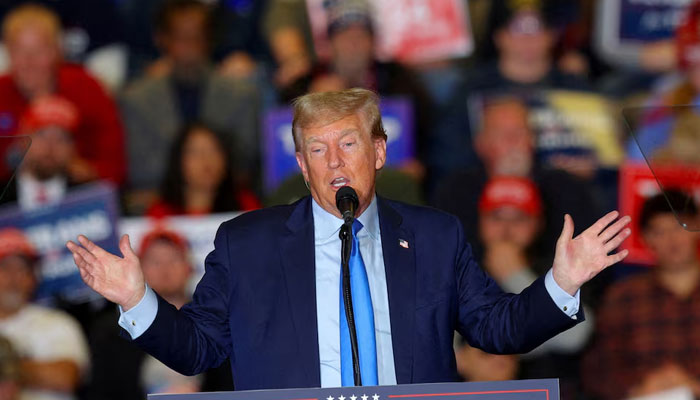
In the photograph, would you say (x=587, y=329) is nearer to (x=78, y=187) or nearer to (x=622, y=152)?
(x=622, y=152)

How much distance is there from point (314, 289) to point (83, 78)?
374cm

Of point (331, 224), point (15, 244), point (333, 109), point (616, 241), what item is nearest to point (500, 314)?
point (616, 241)

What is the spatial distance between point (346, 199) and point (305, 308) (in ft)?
0.81

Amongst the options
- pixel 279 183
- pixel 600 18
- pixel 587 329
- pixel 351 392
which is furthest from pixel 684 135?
pixel 600 18

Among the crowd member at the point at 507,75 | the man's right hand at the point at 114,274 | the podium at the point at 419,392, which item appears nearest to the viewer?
the podium at the point at 419,392

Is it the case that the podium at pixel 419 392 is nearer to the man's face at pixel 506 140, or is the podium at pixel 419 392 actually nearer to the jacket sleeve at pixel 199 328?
the jacket sleeve at pixel 199 328

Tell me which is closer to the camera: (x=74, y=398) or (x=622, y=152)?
(x=74, y=398)

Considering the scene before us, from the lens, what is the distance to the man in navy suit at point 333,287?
2.32 meters

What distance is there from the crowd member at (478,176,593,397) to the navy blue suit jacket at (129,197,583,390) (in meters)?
2.63

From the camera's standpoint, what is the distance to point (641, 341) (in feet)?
16.9

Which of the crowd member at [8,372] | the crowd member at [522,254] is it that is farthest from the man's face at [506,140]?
the crowd member at [8,372]

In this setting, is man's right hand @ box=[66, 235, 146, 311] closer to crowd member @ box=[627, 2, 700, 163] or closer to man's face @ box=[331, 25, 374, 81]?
crowd member @ box=[627, 2, 700, 163]

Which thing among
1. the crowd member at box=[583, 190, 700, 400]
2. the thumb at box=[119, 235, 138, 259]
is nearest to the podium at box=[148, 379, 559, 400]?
the thumb at box=[119, 235, 138, 259]

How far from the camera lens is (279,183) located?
5.57 m
